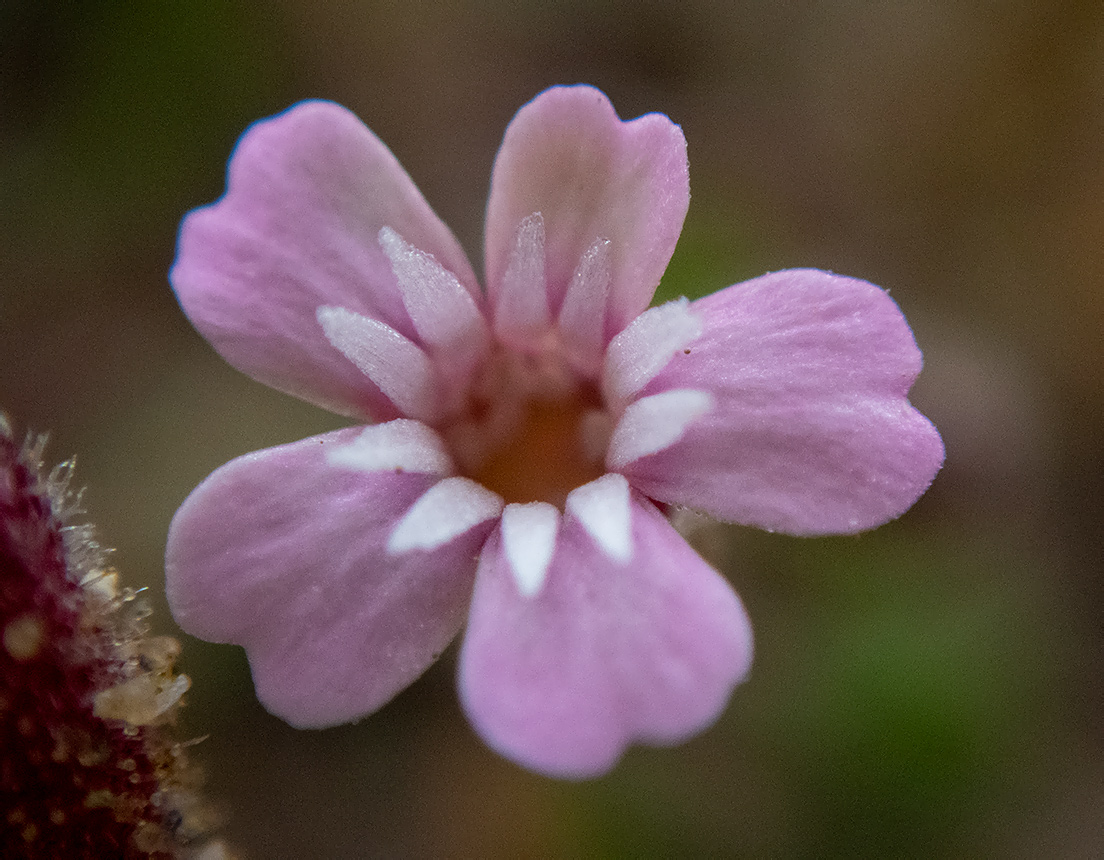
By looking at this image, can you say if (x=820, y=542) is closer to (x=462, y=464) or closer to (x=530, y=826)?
(x=530, y=826)

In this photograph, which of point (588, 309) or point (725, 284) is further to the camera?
point (725, 284)

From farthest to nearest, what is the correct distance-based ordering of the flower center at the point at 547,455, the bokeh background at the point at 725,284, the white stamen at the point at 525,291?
1. the bokeh background at the point at 725,284
2. the flower center at the point at 547,455
3. the white stamen at the point at 525,291

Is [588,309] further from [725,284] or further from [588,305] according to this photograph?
[725,284]

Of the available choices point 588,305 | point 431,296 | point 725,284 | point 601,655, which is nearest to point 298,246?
point 431,296

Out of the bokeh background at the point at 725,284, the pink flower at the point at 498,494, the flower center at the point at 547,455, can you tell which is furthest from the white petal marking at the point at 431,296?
the bokeh background at the point at 725,284

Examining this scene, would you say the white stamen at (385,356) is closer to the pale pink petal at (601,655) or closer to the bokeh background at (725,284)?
the pale pink petal at (601,655)
